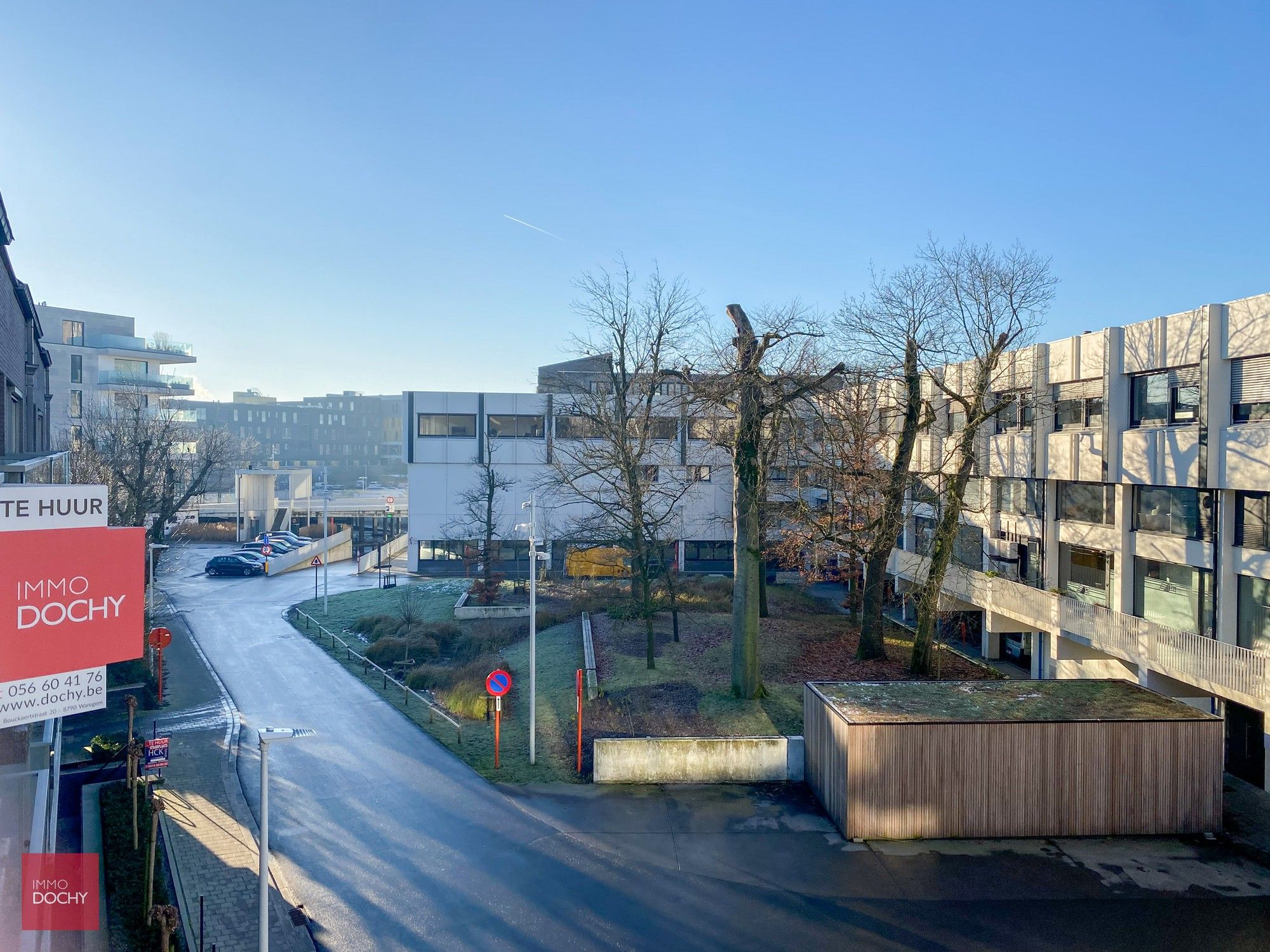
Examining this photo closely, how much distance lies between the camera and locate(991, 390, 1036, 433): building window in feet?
78.8

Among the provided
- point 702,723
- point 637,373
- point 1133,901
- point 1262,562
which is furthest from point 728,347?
point 1133,901

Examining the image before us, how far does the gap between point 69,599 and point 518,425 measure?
36475 mm

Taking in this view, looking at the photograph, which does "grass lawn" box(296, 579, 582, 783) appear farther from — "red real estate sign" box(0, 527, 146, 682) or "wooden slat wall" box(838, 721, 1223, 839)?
"red real estate sign" box(0, 527, 146, 682)

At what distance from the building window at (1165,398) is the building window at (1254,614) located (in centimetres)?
375

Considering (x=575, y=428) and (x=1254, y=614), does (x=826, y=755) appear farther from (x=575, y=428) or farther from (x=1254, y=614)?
(x=575, y=428)

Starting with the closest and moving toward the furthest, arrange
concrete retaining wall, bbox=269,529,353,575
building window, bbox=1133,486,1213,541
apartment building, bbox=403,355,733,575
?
building window, bbox=1133,486,1213,541
apartment building, bbox=403,355,733,575
concrete retaining wall, bbox=269,529,353,575

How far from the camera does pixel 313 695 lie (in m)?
21.6

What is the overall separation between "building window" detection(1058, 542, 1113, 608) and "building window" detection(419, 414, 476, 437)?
30.0m

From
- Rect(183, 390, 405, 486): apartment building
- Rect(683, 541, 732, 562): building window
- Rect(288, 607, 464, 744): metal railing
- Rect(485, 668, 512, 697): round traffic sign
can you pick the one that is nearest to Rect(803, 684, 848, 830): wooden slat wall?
Rect(485, 668, 512, 697): round traffic sign

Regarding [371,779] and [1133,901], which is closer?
[1133,901]

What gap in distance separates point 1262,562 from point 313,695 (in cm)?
2204

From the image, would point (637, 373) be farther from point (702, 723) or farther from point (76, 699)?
point (76, 699)

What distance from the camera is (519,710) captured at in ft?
65.8

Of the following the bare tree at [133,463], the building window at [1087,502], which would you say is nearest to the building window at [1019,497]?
the building window at [1087,502]
